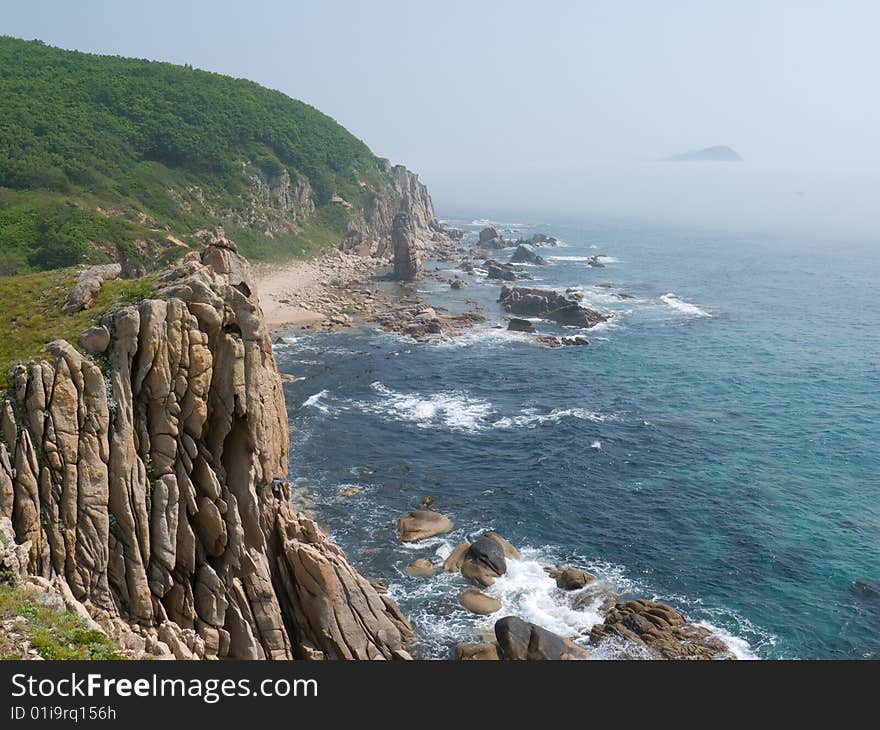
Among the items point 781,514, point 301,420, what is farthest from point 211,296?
point 781,514

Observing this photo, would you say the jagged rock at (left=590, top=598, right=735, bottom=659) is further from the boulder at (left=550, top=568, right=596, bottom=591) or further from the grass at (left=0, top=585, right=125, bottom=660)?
the grass at (left=0, top=585, right=125, bottom=660)

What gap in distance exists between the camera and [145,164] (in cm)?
13500

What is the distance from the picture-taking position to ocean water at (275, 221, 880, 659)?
139 feet

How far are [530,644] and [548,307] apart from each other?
83.8 meters

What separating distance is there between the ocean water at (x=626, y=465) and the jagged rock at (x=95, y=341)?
23407 mm

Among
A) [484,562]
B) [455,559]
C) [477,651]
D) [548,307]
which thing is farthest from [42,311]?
[548,307]

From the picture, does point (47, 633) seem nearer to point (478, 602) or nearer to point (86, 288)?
point (86, 288)

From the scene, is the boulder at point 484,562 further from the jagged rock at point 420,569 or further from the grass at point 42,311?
the grass at point 42,311

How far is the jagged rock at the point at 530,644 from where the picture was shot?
36.0 metres

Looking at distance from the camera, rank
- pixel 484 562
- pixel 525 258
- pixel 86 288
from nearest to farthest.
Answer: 1. pixel 86 288
2. pixel 484 562
3. pixel 525 258

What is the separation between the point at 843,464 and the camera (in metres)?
59.4

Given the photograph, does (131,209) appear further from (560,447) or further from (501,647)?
(501,647)

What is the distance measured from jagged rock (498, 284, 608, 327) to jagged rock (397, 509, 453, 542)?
6404cm

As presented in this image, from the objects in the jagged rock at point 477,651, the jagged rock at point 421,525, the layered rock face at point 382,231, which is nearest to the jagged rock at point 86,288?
the jagged rock at point 421,525
